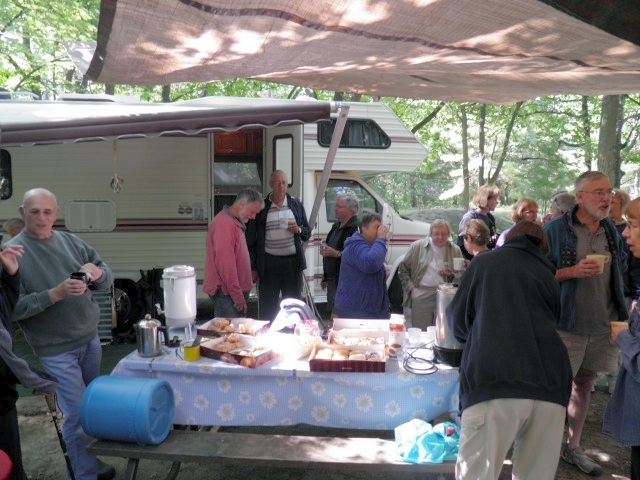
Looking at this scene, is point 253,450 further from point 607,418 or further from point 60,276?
point 607,418

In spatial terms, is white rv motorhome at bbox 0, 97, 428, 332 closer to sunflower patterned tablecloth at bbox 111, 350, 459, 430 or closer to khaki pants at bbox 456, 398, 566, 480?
sunflower patterned tablecloth at bbox 111, 350, 459, 430

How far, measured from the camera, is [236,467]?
3.69 m

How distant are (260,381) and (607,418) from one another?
1794 mm

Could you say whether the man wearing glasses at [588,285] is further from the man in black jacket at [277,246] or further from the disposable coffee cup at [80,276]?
the disposable coffee cup at [80,276]

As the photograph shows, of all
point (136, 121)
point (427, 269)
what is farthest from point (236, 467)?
point (136, 121)

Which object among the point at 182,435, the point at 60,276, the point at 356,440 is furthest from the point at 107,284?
the point at 356,440

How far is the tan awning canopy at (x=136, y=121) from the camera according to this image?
12.6ft

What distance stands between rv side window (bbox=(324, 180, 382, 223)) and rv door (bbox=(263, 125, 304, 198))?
0.63m

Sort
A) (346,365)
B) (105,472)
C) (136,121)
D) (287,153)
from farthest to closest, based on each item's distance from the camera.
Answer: (287,153) < (136,121) < (105,472) < (346,365)

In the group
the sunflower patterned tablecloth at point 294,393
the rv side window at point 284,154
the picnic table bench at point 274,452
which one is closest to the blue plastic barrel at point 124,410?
the picnic table bench at point 274,452

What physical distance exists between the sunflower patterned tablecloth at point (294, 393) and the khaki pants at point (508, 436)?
57 cm

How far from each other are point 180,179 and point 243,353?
4.25m

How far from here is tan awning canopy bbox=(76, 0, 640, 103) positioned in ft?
7.09

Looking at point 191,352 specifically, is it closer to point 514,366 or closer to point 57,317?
point 57,317
